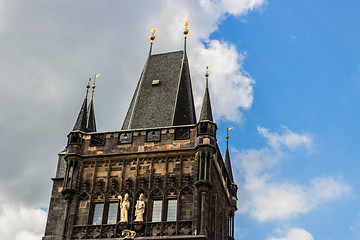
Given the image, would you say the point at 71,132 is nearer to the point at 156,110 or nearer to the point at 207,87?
the point at 156,110

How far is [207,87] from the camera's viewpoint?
36.0 meters

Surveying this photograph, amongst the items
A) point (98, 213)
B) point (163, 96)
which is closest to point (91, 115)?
point (163, 96)

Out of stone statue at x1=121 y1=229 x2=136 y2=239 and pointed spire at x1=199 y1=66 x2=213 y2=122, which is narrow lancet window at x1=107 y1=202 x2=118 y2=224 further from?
pointed spire at x1=199 y1=66 x2=213 y2=122

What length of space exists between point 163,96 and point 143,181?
6882mm

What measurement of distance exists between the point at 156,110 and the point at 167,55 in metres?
5.30

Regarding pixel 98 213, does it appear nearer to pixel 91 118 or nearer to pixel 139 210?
pixel 139 210

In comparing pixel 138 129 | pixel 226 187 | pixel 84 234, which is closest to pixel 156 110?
pixel 138 129

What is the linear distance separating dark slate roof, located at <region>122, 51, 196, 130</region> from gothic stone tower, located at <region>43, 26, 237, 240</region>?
84 millimetres

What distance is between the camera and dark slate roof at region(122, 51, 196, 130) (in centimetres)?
3691

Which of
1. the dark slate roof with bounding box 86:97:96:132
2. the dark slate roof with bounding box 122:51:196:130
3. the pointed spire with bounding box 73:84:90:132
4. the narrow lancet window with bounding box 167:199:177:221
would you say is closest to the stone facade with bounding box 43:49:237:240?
the narrow lancet window with bounding box 167:199:177:221

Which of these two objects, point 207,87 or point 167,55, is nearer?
point 207,87

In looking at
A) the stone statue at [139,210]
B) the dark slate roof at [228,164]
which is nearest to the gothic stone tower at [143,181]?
the stone statue at [139,210]

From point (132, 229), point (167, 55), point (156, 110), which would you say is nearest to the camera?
point (132, 229)

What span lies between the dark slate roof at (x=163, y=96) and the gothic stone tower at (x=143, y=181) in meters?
0.08
